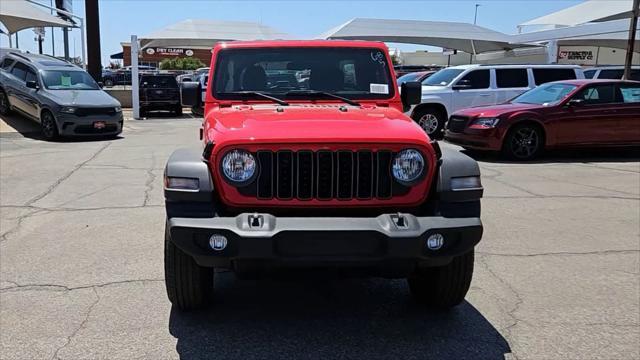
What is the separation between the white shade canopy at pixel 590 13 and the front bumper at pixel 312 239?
3996 cm

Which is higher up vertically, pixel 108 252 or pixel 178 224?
pixel 178 224

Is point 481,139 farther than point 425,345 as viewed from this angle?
Yes

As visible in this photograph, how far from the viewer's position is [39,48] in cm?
4266

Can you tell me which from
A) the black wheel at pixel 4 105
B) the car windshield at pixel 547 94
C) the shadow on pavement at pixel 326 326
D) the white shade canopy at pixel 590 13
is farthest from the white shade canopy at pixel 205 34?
the shadow on pavement at pixel 326 326

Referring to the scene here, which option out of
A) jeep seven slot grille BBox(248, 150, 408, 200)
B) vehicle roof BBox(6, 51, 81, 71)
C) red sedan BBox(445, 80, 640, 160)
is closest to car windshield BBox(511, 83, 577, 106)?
red sedan BBox(445, 80, 640, 160)

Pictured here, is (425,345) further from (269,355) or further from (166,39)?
(166,39)

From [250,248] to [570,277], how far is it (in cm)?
300

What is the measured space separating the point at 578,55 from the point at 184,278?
32673 millimetres

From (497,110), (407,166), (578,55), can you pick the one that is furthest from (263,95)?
(578,55)

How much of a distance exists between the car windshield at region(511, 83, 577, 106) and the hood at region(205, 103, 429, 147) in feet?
26.5

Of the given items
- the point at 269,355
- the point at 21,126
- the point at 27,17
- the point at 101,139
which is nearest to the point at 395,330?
the point at 269,355

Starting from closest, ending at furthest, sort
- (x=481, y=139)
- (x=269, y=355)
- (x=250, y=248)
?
(x=250, y=248) < (x=269, y=355) < (x=481, y=139)

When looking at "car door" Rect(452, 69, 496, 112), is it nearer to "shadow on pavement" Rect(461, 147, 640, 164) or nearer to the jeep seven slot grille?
"shadow on pavement" Rect(461, 147, 640, 164)

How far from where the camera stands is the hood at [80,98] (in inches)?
536
